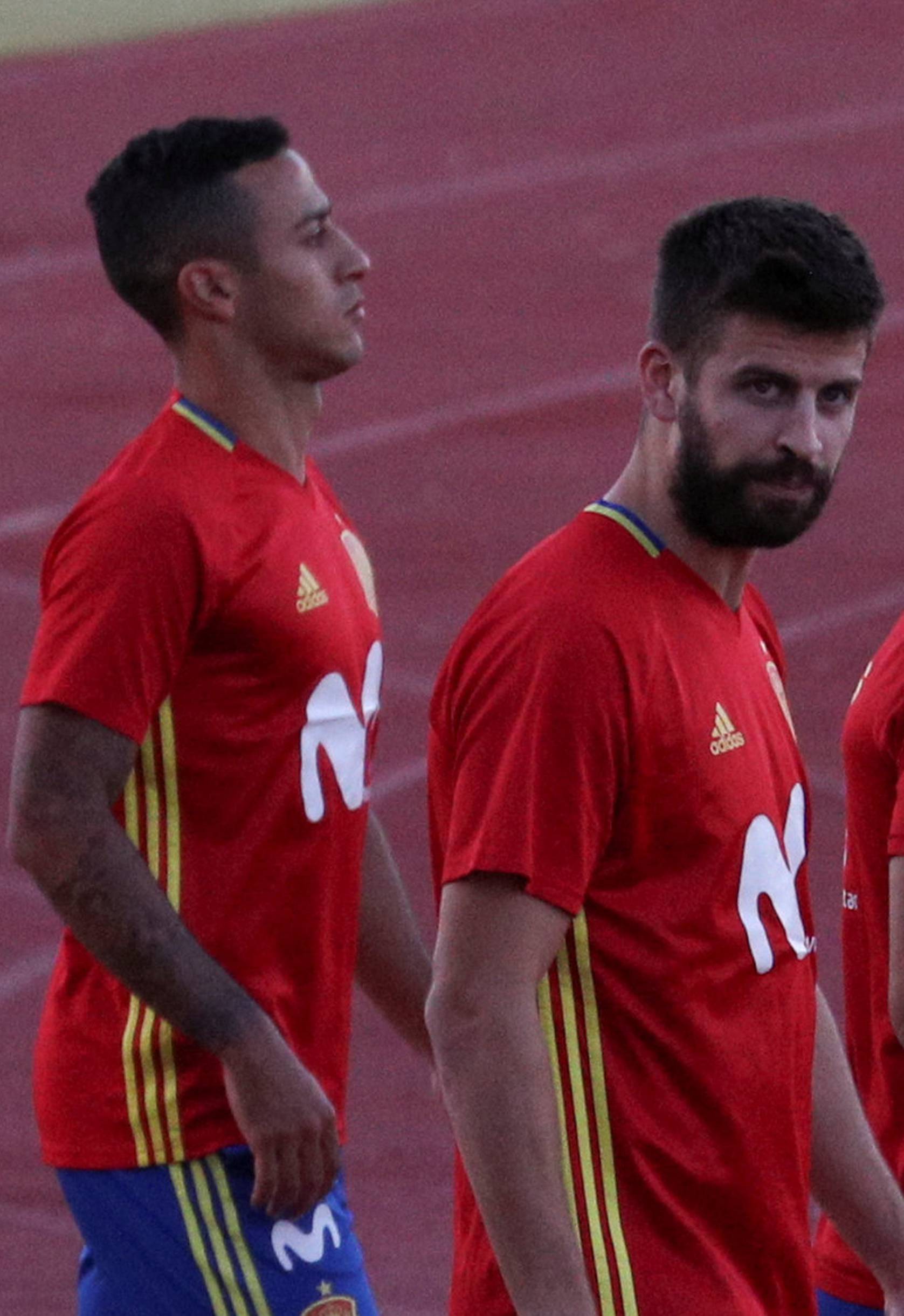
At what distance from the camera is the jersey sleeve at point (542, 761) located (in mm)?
2594

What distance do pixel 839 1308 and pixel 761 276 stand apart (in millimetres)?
1333

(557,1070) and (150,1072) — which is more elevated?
(557,1070)

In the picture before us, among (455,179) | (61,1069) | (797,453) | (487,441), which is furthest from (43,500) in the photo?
(797,453)

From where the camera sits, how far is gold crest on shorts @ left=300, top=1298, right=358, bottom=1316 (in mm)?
3291

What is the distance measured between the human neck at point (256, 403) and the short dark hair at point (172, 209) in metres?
0.11

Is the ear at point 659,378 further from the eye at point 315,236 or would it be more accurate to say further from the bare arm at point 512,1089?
the eye at point 315,236

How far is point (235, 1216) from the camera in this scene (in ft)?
10.8

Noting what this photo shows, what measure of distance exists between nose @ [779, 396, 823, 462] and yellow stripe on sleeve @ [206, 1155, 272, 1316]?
45.3 inches

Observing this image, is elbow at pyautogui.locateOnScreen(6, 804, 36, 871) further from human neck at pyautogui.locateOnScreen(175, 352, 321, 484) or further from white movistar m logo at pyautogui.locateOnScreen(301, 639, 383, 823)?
human neck at pyautogui.locateOnScreen(175, 352, 321, 484)

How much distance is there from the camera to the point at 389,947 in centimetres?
369

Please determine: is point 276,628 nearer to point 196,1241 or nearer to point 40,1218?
point 196,1241

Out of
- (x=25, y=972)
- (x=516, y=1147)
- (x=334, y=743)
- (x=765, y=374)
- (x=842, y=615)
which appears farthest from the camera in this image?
(x=842, y=615)

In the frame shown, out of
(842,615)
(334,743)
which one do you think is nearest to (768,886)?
(334,743)

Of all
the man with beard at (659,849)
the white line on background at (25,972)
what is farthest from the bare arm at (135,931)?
the white line on background at (25,972)
